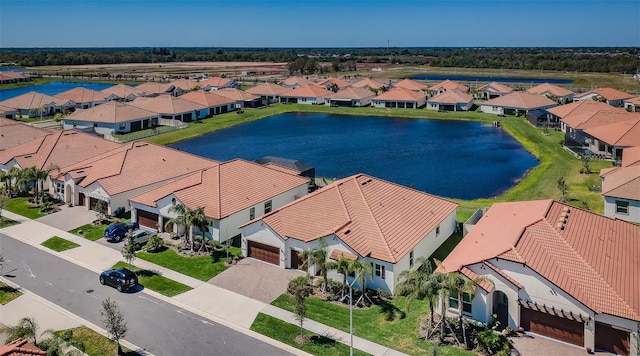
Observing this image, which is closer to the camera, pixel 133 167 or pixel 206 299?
pixel 206 299

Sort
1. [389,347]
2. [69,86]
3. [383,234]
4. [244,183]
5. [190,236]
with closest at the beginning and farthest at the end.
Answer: [389,347]
[383,234]
[190,236]
[244,183]
[69,86]

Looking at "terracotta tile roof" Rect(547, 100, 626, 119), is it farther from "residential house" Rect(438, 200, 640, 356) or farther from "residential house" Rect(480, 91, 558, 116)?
"residential house" Rect(438, 200, 640, 356)

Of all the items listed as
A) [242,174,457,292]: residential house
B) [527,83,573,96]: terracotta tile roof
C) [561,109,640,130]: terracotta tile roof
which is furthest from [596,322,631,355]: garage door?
[527,83,573,96]: terracotta tile roof

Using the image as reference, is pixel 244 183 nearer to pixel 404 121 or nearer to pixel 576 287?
pixel 576 287

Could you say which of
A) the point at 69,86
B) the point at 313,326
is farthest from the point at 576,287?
the point at 69,86

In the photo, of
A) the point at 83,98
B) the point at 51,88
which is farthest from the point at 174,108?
the point at 51,88

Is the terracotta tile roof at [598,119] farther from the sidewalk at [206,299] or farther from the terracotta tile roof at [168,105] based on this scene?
the terracotta tile roof at [168,105]

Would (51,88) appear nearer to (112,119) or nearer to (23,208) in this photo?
(112,119)
